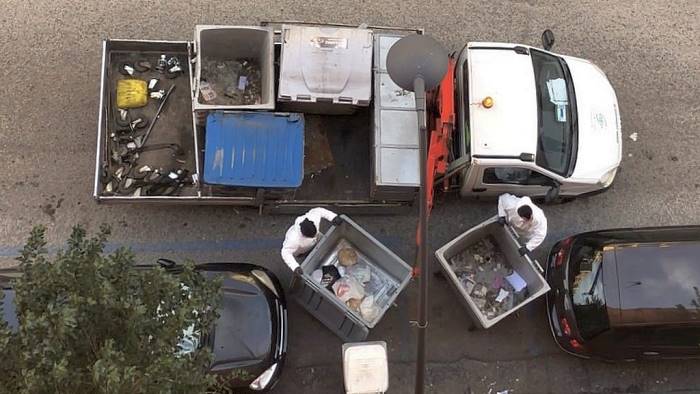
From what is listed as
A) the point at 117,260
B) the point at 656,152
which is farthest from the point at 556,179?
the point at 117,260

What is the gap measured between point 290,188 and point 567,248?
3.81 m

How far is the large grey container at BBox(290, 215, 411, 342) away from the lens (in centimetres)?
850

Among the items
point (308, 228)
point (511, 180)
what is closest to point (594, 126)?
point (511, 180)

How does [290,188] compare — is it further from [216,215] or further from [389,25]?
[389,25]

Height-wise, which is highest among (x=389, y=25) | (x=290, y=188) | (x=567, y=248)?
(x=389, y=25)

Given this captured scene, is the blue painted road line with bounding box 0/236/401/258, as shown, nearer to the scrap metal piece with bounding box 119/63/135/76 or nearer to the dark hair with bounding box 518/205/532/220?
the scrap metal piece with bounding box 119/63/135/76

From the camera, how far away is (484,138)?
29.4 ft

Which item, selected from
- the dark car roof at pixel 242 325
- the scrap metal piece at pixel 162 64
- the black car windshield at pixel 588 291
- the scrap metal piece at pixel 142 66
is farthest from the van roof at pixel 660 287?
the scrap metal piece at pixel 142 66

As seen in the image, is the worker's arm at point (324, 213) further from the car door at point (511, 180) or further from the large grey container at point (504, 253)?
the car door at point (511, 180)

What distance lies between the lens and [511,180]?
30.6ft

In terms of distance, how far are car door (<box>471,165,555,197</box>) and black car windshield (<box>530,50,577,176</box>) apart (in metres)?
0.22

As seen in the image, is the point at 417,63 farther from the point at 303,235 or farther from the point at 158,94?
the point at 158,94

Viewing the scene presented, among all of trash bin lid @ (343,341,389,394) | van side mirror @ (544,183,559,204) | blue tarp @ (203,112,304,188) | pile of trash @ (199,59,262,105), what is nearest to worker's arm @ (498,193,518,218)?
van side mirror @ (544,183,559,204)

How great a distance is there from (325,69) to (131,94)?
269cm
